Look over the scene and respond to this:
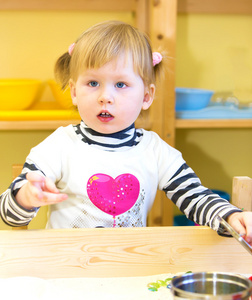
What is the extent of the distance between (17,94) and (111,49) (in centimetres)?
63

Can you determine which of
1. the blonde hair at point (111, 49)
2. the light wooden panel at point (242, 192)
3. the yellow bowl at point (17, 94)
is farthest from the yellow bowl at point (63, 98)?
the light wooden panel at point (242, 192)

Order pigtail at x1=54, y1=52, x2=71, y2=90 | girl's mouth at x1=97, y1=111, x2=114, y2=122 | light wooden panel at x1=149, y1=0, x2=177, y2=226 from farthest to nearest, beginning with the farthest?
1. light wooden panel at x1=149, y1=0, x2=177, y2=226
2. pigtail at x1=54, y1=52, x2=71, y2=90
3. girl's mouth at x1=97, y1=111, x2=114, y2=122

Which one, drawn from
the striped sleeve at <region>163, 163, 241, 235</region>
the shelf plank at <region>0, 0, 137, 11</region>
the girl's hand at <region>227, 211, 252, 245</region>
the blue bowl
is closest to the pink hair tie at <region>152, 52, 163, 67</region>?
the striped sleeve at <region>163, 163, 241, 235</region>

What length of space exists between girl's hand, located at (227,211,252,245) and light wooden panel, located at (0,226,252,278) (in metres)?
0.02

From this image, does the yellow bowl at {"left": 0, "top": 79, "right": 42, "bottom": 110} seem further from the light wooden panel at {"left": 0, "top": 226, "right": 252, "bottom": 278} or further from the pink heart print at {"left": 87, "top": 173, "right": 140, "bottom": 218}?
the light wooden panel at {"left": 0, "top": 226, "right": 252, "bottom": 278}

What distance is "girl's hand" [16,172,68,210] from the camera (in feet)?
2.20

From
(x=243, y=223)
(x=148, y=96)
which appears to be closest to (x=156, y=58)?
(x=148, y=96)

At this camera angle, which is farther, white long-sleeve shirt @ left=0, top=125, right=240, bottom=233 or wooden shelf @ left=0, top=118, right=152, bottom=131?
wooden shelf @ left=0, top=118, right=152, bottom=131

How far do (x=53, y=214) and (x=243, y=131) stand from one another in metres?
1.09

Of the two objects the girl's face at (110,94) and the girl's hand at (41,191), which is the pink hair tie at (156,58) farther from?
the girl's hand at (41,191)

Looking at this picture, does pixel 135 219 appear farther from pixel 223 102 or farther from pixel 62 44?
pixel 62 44

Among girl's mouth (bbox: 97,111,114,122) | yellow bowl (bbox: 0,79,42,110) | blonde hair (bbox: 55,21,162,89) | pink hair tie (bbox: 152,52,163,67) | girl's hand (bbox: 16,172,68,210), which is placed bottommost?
yellow bowl (bbox: 0,79,42,110)

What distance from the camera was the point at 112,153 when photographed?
37.3 inches

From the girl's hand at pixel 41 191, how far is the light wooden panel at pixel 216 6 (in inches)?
46.8
